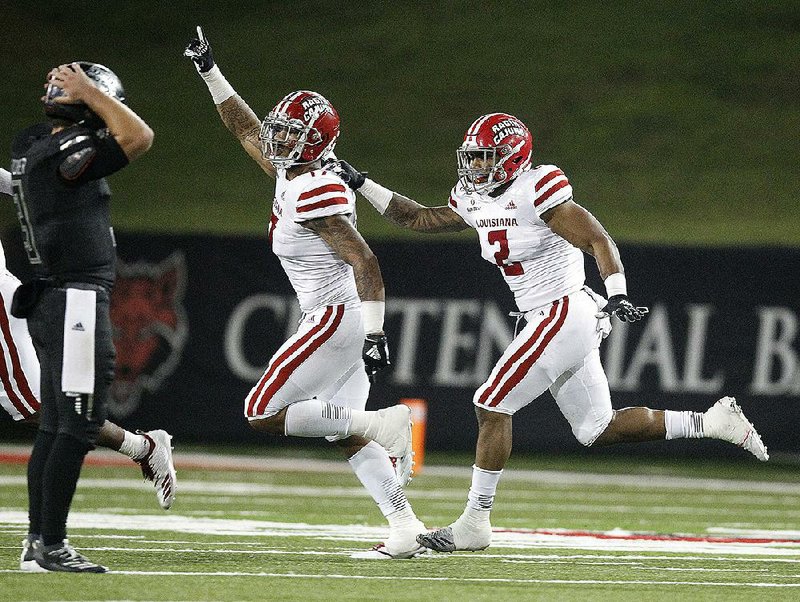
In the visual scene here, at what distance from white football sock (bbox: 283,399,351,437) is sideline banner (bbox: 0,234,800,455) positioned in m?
6.17

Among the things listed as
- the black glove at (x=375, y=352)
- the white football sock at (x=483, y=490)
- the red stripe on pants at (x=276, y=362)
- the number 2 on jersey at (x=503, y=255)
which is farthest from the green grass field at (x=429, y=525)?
the number 2 on jersey at (x=503, y=255)

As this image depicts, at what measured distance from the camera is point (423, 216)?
7.10 meters

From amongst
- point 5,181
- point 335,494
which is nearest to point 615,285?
point 5,181

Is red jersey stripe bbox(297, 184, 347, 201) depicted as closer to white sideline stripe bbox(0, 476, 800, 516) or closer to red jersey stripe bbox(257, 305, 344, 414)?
red jersey stripe bbox(257, 305, 344, 414)

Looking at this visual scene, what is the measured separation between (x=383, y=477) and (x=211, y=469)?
4.93 metres

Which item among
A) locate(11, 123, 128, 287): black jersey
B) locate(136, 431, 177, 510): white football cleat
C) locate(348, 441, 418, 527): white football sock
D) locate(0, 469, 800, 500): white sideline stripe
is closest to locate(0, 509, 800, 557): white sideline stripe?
locate(136, 431, 177, 510): white football cleat

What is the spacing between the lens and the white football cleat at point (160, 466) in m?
6.53

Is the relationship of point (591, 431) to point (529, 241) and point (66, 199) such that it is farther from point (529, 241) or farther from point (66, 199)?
point (66, 199)

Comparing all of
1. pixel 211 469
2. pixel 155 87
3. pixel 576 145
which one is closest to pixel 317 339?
pixel 211 469

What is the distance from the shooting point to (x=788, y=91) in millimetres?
22000

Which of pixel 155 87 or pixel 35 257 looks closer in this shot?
pixel 35 257

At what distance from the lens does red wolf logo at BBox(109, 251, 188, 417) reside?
12594 mm

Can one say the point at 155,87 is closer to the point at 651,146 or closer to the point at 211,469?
the point at 651,146

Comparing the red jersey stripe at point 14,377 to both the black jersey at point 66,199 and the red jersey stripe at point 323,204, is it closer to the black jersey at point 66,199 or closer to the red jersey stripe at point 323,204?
the black jersey at point 66,199
